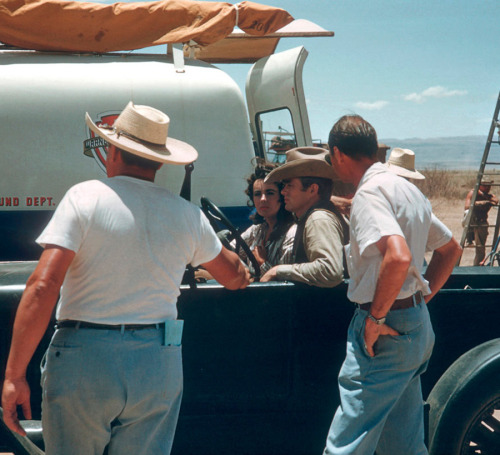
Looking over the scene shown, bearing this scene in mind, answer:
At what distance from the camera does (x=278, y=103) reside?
500cm

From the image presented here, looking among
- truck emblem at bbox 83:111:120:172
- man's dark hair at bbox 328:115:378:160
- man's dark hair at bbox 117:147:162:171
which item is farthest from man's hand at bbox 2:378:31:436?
truck emblem at bbox 83:111:120:172

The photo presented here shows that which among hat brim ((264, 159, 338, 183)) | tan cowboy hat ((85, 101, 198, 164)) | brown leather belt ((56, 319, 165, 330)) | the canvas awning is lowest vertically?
brown leather belt ((56, 319, 165, 330))

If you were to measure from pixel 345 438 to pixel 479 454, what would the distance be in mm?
947

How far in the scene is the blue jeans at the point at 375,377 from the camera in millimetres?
2281

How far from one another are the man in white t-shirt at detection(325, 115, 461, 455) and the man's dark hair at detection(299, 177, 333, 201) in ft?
1.90

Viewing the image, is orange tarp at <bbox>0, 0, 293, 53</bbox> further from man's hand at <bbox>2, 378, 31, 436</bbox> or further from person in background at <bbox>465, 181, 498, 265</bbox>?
person in background at <bbox>465, 181, 498, 265</bbox>

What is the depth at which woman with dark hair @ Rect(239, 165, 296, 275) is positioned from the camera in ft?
10.4

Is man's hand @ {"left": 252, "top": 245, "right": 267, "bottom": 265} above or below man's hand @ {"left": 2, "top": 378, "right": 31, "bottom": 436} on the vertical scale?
below

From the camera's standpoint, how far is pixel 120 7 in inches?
167

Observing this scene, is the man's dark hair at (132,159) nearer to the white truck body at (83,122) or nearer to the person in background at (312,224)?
the person in background at (312,224)

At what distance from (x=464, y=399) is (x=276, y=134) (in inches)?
117

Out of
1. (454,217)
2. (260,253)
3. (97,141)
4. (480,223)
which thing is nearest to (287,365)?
(260,253)

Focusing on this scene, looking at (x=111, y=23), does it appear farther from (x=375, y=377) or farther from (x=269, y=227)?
(x=375, y=377)

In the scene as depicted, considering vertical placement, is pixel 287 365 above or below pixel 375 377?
below
